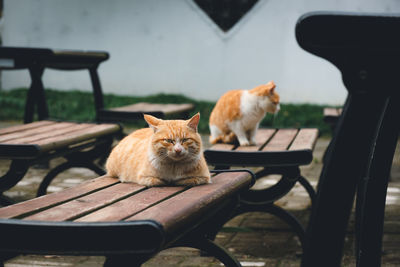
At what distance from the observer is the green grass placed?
8.31 m

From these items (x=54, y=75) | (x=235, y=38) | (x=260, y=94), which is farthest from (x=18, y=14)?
(x=260, y=94)

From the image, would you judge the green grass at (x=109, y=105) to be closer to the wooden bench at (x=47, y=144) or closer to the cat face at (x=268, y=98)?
the wooden bench at (x=47, y=144)

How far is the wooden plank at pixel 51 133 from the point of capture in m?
3.41

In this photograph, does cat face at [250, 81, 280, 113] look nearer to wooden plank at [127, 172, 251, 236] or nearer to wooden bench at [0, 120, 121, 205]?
wooden bench at [0, 120, 121, 205]

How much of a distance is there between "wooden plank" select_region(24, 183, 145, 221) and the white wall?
23.0ft

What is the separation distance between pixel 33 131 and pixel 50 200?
1.98m

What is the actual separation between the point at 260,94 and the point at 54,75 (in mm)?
7065

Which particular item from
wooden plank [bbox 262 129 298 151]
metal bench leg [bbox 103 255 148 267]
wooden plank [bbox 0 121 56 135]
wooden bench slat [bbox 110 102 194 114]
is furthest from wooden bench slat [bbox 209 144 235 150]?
metal bench leg [bbox 103 255 148 267]

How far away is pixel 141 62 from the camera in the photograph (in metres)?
9.84

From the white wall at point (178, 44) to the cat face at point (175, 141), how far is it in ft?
22.4

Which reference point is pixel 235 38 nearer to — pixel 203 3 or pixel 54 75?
pixel 203 3

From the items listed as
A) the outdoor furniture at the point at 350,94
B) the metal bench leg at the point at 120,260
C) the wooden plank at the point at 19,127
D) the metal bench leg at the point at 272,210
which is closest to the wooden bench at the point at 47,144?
the wooden plank at the point at 19,127

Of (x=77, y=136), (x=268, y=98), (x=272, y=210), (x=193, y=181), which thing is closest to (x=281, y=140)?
(x=268, y=98)

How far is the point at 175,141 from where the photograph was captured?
2367 millimetres
